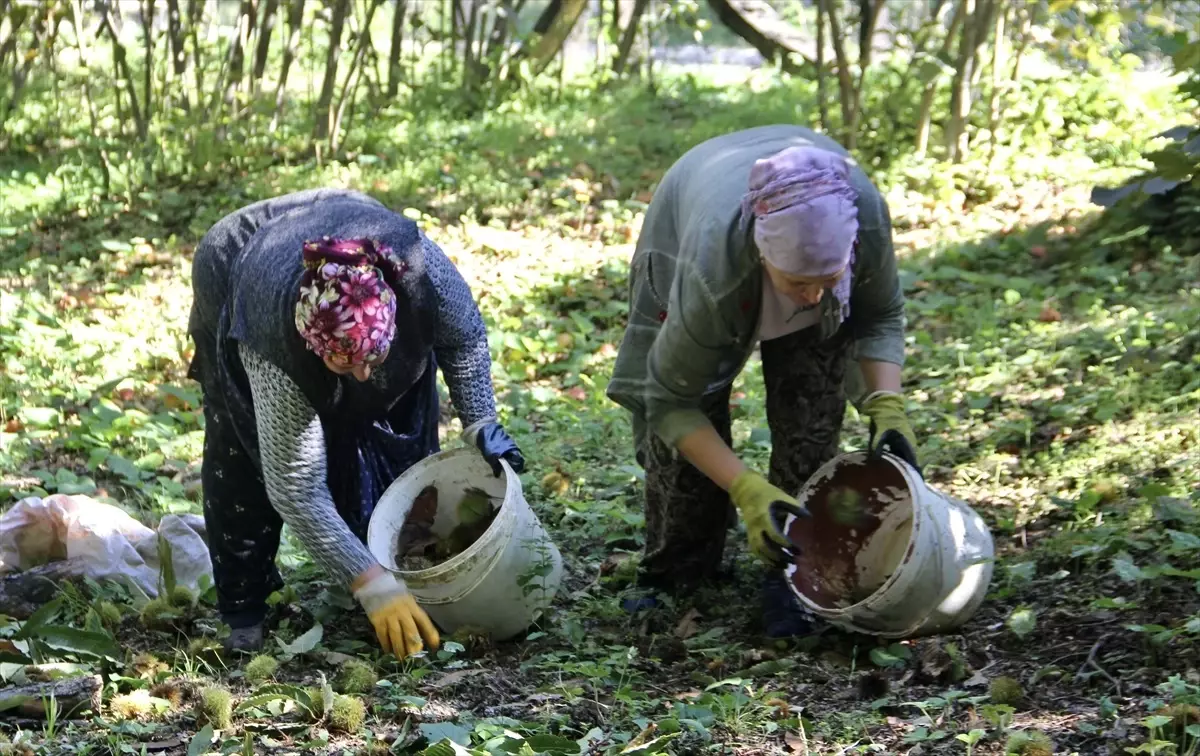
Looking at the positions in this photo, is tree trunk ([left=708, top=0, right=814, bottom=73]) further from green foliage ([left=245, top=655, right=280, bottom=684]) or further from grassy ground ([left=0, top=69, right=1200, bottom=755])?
green foliage ([left=245, top=655, right=280, bottom=684])

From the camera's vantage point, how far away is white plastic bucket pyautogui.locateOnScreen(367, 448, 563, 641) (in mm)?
2842

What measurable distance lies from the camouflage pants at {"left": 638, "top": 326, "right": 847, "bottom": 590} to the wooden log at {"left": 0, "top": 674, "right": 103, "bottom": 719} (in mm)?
1425

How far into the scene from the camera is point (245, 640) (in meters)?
3.11

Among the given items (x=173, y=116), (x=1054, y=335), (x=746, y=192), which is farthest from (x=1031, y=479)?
(x=173, y=116)

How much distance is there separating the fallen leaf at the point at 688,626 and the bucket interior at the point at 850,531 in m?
0.29

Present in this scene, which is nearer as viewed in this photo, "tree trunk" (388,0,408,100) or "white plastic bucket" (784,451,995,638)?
"white plastic bucket" (784,451,995,638)

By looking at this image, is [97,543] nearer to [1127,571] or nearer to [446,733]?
[446,733]

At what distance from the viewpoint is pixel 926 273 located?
6.09 metres

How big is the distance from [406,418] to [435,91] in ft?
18.5

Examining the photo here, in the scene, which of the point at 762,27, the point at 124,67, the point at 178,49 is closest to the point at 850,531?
the point at 124,67

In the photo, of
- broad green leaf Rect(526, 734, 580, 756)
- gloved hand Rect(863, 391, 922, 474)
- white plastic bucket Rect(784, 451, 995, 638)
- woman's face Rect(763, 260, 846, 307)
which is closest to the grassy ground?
broad green leaf Rect(526, 734, 580, 756)

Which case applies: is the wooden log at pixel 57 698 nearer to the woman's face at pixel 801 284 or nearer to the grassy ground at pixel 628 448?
the grassy ground at pixel 628 448

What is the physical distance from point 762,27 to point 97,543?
23.6ft

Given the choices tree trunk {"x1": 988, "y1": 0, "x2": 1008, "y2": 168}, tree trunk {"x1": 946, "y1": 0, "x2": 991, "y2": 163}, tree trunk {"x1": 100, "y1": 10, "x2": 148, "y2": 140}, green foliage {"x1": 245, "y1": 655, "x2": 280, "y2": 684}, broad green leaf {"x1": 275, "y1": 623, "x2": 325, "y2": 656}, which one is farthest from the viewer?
tree trunk {"x1": 988, "y1": 0, "x2": 1008, "y2": 168}
